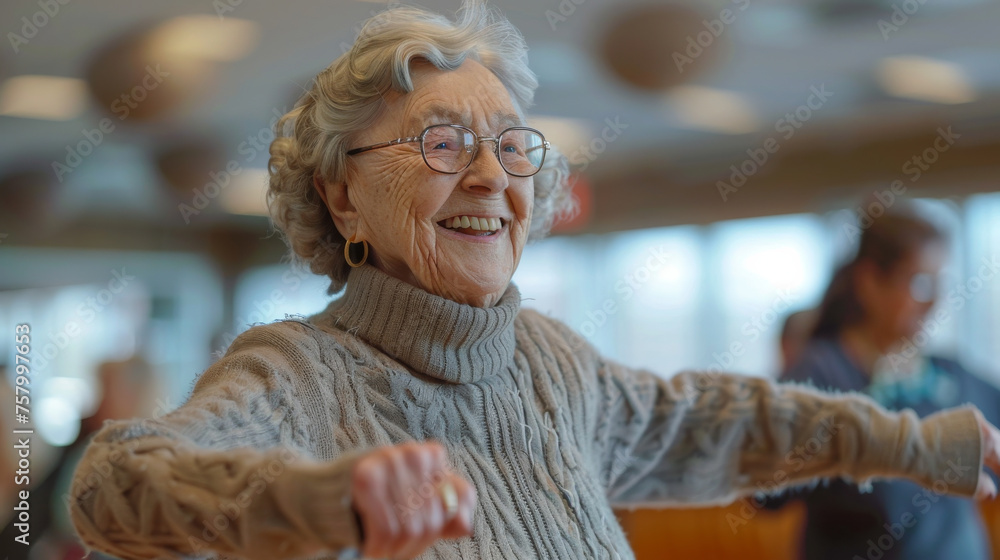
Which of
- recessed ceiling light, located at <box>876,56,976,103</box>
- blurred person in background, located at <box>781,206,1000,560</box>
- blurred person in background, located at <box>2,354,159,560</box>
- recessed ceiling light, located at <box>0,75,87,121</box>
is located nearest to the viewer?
blurred person in background, located at <box>2,354,159,560</box>

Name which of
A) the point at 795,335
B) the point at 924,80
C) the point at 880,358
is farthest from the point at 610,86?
the point at 880,358

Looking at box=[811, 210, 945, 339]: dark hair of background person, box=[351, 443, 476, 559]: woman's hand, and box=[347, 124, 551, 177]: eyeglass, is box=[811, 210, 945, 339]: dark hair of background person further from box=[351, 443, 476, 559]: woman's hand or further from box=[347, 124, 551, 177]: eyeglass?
box=[351, 443, 476, 559]: woman's hand

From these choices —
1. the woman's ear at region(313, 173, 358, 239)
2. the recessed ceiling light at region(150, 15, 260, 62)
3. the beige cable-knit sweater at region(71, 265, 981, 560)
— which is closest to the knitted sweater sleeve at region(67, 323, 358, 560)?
the beige cable-knit sweater at region(71, 265, 981, 560)

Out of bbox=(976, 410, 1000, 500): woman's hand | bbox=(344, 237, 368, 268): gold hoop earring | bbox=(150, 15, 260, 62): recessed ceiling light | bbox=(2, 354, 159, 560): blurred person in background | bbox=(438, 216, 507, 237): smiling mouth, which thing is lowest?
bbox=(2, 354, 159, 560): blurred person in background

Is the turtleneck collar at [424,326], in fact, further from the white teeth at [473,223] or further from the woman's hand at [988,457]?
the woman's hand at [988,457]

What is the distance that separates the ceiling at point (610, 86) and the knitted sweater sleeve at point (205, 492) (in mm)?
1366

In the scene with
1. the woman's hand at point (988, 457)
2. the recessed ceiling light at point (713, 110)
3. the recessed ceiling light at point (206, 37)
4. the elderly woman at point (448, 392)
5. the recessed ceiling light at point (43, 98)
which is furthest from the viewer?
the recessed ceiling light at point (713, 110)

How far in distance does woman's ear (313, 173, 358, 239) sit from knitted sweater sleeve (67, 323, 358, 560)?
1.12 feet

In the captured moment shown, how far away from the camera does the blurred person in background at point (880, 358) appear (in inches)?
77.0

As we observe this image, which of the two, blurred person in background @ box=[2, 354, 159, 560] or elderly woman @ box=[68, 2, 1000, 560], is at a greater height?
elderly woman @ box=[68, 2, 1000, 560]

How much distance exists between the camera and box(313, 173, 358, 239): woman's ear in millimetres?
1109

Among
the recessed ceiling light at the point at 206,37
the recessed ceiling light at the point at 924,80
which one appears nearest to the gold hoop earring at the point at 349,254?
the recessed ceiling light at the point at 206,37

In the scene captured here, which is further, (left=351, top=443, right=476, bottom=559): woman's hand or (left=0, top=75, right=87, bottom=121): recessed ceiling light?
(left=0, top=75, right=87, bottom=121): recessed ceiling light

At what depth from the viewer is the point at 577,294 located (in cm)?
600
